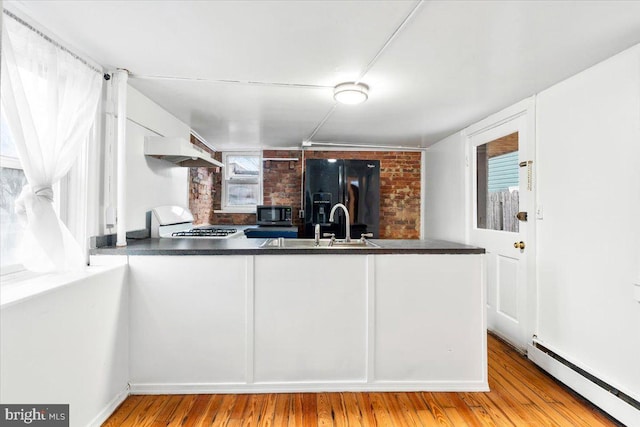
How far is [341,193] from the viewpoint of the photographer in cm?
408

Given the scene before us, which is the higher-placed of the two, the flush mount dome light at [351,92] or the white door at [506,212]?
the flush mount dome light at [351,92]

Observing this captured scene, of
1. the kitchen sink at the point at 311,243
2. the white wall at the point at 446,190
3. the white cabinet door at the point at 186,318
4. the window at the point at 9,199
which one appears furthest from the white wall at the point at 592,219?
the window at the point at 9,199

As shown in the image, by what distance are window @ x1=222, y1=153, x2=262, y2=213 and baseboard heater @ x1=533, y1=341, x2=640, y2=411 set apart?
375cm

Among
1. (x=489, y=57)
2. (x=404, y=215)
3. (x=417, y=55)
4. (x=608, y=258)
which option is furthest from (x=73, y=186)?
(x=404, y=215)

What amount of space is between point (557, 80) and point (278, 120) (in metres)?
2.36

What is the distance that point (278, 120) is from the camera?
325 centimetres

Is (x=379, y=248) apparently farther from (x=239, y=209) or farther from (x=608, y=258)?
(x=239, y=209)

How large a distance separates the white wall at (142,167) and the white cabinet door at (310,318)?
3.90 feet

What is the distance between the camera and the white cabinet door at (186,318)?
1.98 m

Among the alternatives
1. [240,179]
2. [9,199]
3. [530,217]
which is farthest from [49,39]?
[530,217]

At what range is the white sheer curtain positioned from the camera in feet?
4.54

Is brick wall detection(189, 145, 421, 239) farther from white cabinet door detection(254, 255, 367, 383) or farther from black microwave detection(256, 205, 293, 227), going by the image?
white cabinet door detection(254, 255, 367, 383)

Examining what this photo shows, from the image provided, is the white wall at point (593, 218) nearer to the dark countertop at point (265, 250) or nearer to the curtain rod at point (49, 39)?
the dark countertop at point (265, 250)

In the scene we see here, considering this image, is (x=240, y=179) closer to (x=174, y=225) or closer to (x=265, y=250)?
(x=174, y=225)
